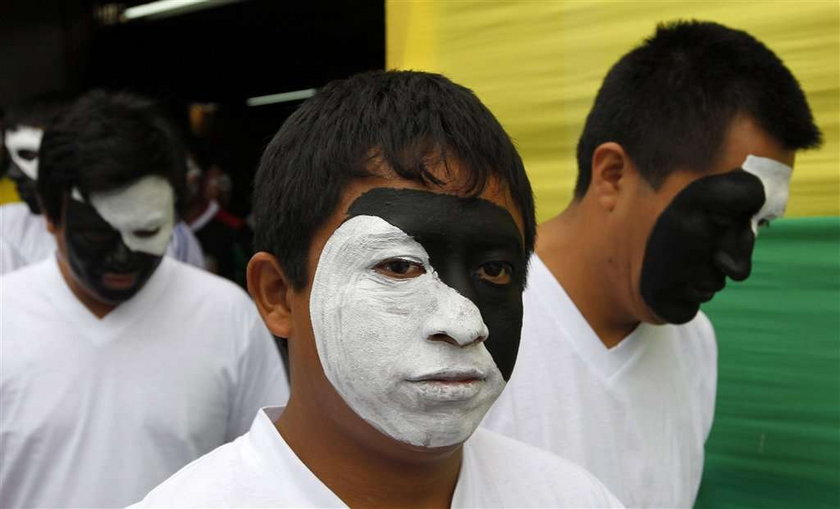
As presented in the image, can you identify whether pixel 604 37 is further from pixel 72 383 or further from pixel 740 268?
pixel 72 383

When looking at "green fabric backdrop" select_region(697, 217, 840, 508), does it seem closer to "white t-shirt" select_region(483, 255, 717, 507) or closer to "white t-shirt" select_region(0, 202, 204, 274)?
"white t-shirt" select_region(483, 255, 717, 507)

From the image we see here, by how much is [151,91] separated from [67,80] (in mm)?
2878

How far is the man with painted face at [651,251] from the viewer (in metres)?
2.02

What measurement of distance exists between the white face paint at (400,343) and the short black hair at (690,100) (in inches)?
36.7

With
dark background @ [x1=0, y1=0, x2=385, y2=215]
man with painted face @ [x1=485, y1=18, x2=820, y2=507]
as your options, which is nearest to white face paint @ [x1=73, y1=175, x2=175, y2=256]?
man with painted face @ [x1=485, y1=18, x2=820, y2=507]

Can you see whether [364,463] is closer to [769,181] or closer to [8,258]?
[769,181]

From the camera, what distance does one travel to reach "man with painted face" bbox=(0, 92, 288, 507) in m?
2.51

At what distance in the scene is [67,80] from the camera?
6621 mm

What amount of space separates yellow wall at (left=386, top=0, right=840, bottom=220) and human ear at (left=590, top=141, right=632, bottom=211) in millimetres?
539

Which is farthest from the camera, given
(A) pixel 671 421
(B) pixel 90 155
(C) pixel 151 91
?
(C) pixel 151 91

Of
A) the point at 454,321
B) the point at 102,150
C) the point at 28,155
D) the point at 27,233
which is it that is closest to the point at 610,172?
the point at 454,321

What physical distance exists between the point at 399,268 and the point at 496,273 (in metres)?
0.13

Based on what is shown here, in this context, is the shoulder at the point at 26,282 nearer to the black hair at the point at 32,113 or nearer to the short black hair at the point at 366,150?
the short black hair at the point at 366,150

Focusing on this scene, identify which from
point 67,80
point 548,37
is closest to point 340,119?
point 548,37
